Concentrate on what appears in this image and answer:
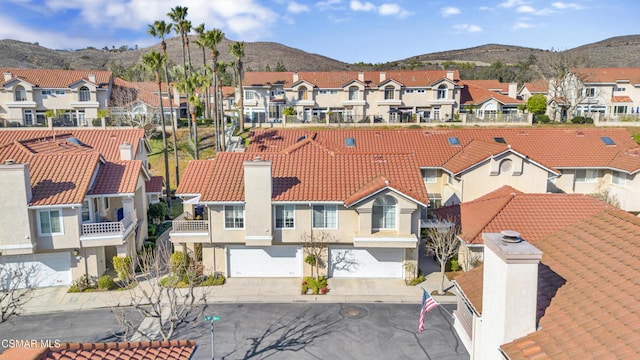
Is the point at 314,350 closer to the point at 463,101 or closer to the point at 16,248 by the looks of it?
the point at 16,248

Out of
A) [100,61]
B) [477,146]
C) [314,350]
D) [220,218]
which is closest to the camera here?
[314,350]

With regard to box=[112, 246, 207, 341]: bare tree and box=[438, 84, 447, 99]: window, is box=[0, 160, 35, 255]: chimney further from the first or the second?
box=[438, 84, 447, 99]: window

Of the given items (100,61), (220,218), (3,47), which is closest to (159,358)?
(220,218)

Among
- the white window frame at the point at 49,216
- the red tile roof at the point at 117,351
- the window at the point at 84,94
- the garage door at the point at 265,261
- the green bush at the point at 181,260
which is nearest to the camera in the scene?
the red tile roof at the point at 117,351

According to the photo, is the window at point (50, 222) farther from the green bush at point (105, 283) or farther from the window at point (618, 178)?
the window at point (618, 178)

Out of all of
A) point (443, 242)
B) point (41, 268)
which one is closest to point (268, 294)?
point (443, 242)

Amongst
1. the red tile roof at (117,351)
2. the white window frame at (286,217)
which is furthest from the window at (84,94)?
the red tile roof at (117,351)
